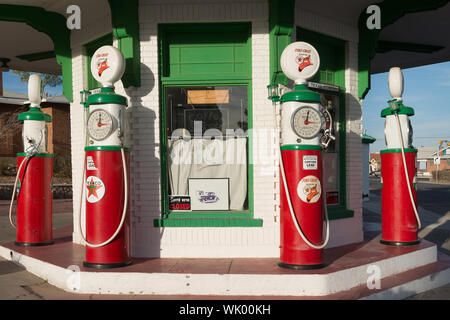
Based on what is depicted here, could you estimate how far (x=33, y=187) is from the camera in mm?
7504

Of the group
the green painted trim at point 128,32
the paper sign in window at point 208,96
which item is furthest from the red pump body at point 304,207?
the green painted trim at point 128,32

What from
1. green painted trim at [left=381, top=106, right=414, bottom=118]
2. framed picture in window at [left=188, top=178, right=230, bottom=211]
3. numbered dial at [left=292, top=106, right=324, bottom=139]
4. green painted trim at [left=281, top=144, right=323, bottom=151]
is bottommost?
framed picture in window at [left=188, top=178, right=230, bottom=211]

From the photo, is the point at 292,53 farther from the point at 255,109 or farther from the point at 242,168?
the point at 242,168

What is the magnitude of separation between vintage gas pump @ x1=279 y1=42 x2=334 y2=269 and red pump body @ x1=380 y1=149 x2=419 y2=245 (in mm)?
2373

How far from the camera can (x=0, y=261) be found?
23.5 feet

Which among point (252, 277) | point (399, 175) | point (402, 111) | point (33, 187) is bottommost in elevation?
point (252, 277)

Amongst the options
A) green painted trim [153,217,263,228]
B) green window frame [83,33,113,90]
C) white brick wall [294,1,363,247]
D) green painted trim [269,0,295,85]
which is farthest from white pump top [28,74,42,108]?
white brick wall [294,1,363,247]

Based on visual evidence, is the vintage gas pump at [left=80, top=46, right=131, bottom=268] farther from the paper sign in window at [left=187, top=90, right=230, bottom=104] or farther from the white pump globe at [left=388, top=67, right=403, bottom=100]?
the white pump globe at [left=388, top=67, right=403, bottom=100]

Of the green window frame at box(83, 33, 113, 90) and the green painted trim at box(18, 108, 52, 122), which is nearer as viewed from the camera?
the green window frame at box(83, 33, 113, 90)

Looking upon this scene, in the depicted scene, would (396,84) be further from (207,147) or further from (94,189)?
(94,189)

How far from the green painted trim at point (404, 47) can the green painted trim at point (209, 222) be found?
5.75 metres

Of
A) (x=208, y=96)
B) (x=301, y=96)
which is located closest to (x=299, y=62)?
(x=301, y=96)

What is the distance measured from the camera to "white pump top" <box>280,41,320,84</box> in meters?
5.58

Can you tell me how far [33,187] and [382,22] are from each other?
22.3 feet
